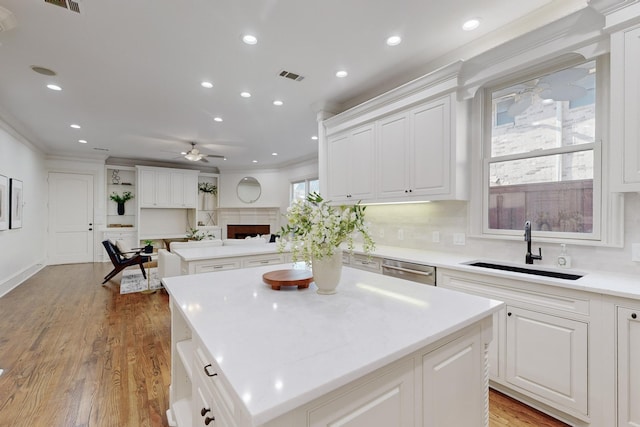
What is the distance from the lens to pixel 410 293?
1.51 metres

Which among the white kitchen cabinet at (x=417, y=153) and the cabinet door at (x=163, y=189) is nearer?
the white kitchen cabinet at (x=417, y=153)

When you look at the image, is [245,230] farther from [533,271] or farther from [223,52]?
[533,271]

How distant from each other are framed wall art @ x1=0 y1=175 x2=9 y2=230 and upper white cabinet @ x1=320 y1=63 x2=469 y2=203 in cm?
497

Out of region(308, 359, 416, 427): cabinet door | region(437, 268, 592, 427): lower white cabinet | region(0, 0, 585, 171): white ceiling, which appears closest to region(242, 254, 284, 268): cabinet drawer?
region(0, 0, 585, 171): white ceiling

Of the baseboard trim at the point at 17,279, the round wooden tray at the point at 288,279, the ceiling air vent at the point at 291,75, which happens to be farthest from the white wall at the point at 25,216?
the round wooden tray at the point at 288,279

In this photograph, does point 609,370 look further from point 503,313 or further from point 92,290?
point 92,290

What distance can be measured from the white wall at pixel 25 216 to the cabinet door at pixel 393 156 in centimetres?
562

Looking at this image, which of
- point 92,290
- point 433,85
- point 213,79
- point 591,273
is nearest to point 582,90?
point 433,85

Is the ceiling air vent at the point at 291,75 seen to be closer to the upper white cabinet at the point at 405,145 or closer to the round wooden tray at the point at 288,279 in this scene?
the upper white cabinet at the point at 405,145

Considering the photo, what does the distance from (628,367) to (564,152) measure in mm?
1513

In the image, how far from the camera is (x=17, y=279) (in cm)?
520

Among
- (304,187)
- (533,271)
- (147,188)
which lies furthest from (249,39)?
(147,188)

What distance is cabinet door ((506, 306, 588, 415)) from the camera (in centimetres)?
176

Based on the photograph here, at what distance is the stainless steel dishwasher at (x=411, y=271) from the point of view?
252 centimetres
